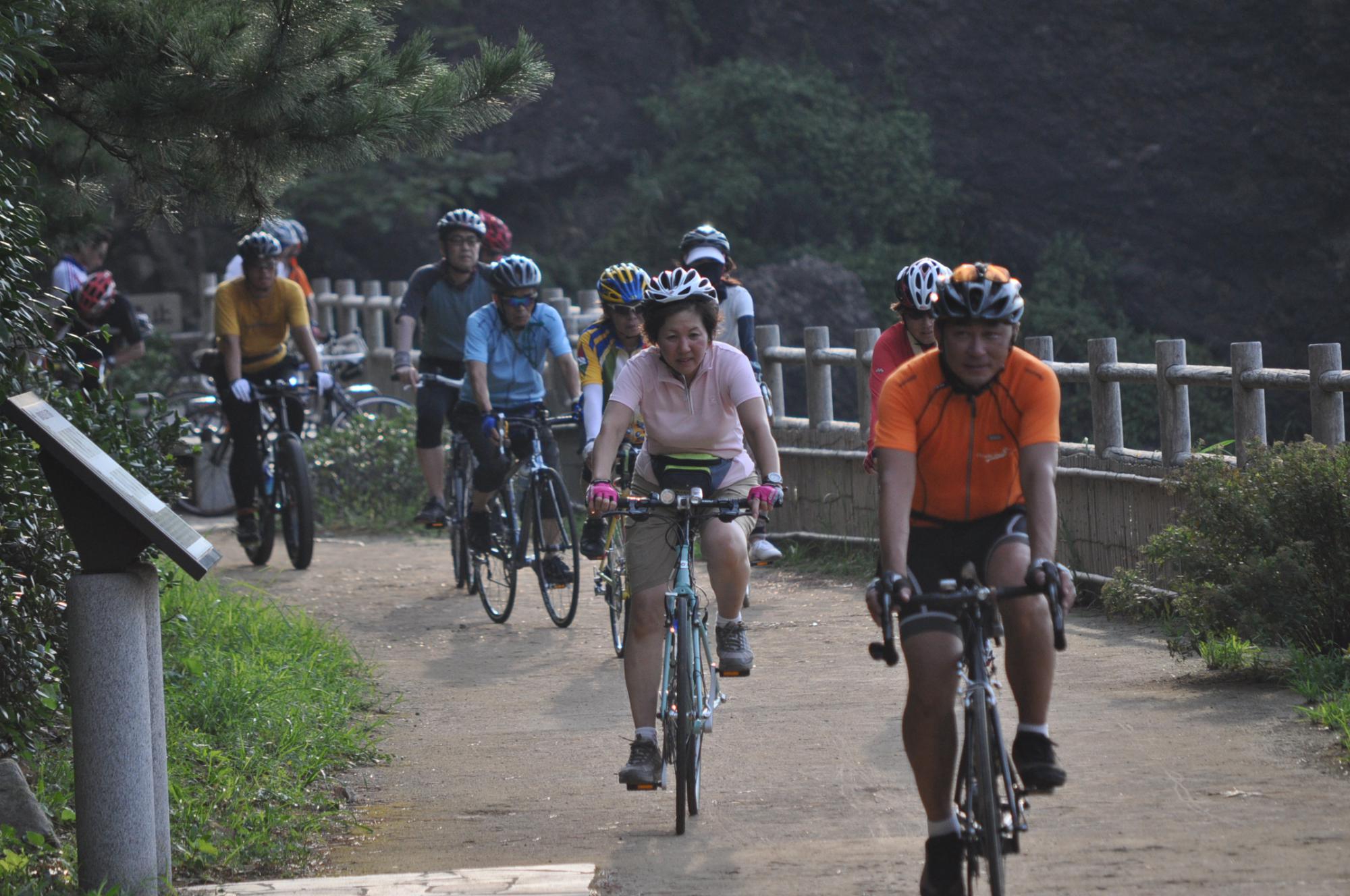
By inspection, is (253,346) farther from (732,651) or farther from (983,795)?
(983,795)

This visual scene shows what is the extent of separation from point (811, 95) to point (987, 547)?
19.8 meters

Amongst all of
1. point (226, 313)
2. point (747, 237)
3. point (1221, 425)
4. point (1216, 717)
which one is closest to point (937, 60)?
point (747, 237)

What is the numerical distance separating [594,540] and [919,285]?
2.44 m

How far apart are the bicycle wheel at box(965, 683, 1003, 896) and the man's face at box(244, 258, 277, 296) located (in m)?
7.53

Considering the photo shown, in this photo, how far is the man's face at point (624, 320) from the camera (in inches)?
329

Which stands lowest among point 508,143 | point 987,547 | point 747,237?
point 987,547

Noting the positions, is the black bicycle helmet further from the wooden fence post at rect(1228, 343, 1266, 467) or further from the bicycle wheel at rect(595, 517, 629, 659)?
the wooden fence post at rect(1228, 343, 1266, 467)

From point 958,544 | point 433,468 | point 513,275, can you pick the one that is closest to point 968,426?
point 958,544

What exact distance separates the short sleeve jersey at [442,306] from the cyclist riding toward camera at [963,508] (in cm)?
621

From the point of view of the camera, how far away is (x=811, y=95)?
931 inches

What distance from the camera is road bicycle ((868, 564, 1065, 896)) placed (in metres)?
4.16

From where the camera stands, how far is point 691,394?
6.08 metres

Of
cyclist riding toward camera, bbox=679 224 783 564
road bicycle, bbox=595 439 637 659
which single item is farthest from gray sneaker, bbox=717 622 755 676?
cyclist riding toward camera, bbox=679 224 783 564

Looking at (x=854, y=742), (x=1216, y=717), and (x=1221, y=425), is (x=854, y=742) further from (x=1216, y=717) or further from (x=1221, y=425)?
(x=1221, y=425)
